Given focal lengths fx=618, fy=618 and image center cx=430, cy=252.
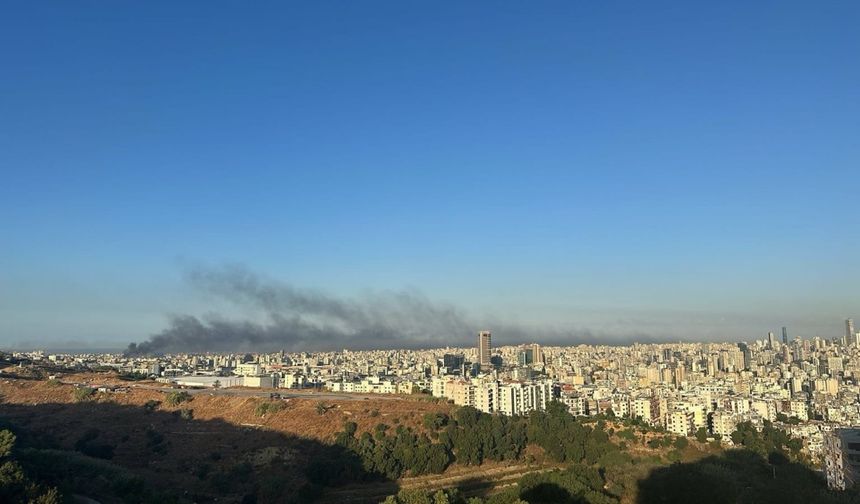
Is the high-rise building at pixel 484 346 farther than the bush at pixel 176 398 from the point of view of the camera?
Yes

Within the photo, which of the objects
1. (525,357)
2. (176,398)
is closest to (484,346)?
(525,357)

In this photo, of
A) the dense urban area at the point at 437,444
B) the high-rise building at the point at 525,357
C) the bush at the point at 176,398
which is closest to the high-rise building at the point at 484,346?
the high-rise building at the point at 525,357

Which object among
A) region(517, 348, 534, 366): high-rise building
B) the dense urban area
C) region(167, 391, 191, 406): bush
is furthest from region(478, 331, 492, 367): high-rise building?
region(167, 391, 191, 406): bush

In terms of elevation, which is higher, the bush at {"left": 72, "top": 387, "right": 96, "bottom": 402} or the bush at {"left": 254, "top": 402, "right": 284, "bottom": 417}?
the bush at {"left": 72, "top": 387, "right": 96, "bottom": 402}

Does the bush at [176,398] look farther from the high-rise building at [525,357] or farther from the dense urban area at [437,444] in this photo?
the high-rise building at [525,357]

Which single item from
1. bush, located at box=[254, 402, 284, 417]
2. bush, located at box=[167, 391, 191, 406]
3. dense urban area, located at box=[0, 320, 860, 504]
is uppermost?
bush, located at box=[167, 391, 191, 406]

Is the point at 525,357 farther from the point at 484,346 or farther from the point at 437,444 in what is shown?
the point at 437,444

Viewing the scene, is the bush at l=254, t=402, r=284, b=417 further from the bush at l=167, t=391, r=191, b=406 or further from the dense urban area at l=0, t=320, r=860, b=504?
the bush at l=167, t=391, r=191, b=406

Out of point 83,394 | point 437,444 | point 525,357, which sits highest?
point 83,394

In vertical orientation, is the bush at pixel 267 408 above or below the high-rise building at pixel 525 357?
above

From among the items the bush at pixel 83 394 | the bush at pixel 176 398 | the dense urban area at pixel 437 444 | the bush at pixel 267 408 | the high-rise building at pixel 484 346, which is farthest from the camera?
the high-rise building at pixel 484 346

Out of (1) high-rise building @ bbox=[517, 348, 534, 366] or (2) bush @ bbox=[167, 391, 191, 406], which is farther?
(1) high-rise building @ bbox=[517, 348, 534, 366]

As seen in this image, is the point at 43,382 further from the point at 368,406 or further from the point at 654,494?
the point at 654,494
